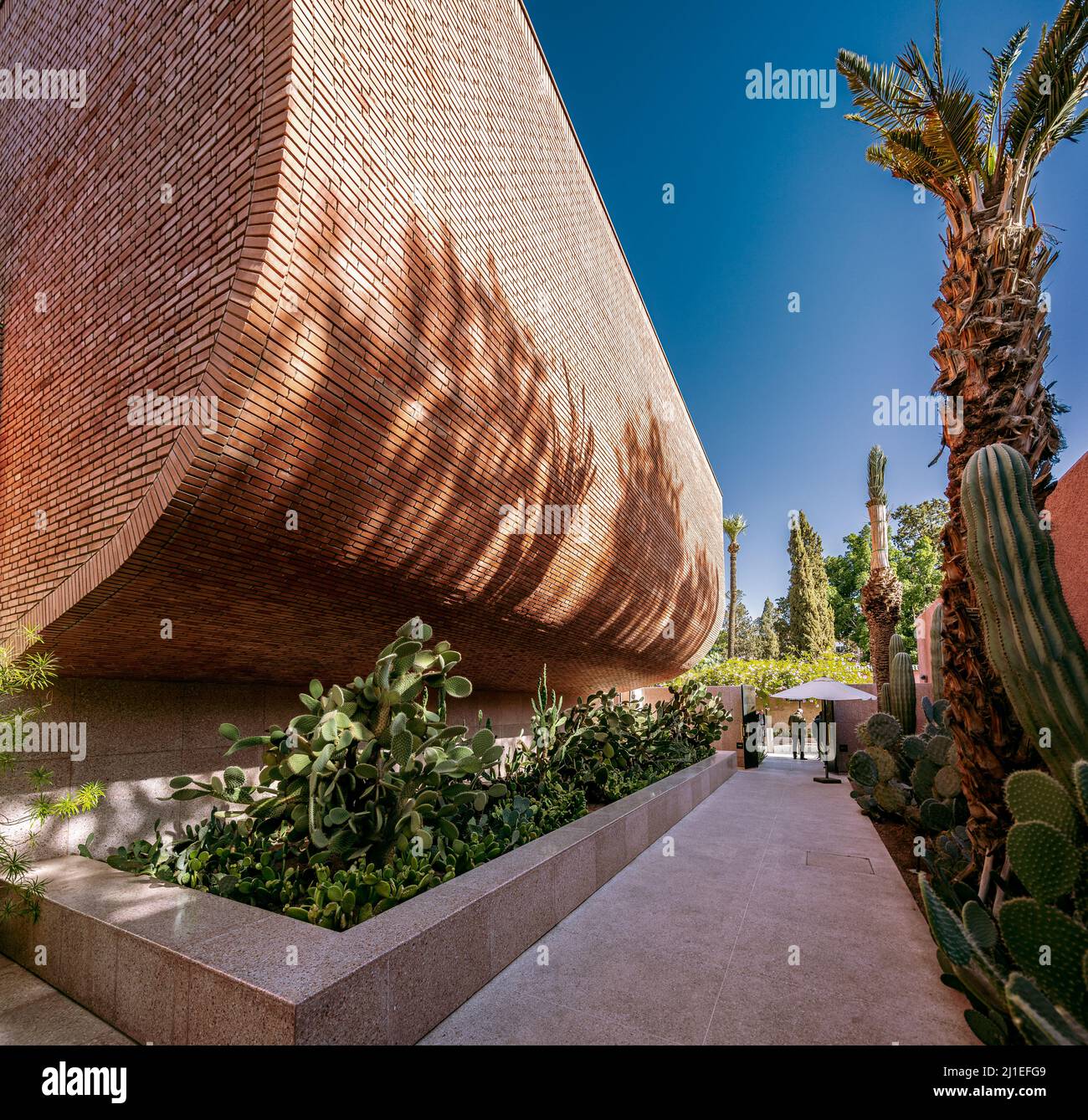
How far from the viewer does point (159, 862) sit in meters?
3.61

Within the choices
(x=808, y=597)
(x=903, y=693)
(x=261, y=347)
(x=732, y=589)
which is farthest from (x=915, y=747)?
(x=732, y=589)

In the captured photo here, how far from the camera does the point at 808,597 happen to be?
32.4 m

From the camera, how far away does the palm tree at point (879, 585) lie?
49.0 ft

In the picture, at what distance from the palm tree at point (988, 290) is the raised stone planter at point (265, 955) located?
283cm

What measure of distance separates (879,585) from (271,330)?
51.7ft

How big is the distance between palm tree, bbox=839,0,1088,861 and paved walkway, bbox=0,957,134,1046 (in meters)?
4.65

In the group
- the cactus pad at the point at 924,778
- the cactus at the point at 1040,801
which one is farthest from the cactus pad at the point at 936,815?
the cactus at the point at 1040,801

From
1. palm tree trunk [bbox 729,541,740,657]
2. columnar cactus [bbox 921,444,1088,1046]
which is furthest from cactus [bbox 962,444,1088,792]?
palm tree trunk [bbox 729,541,740,657]

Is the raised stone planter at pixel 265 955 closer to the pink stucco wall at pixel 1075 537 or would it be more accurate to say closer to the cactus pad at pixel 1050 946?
the cactus pad at pixel 1050 946

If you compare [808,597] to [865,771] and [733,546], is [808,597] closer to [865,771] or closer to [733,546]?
[733,546]

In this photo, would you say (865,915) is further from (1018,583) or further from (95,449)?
(95,449)

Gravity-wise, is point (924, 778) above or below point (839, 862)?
above
